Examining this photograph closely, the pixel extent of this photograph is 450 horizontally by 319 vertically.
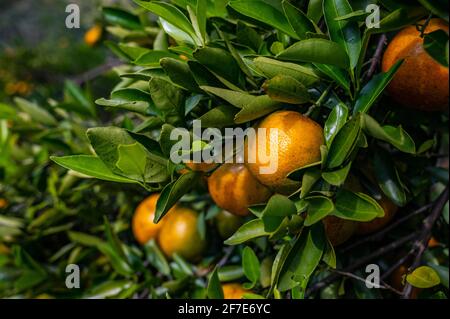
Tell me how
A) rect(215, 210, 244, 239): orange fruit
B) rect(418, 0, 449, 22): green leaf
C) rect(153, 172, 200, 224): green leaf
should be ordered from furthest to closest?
rect(215, 210, 244, 239): orange fruit < rect(153, 172, 200, 224): green leaf < rect(418, 0, 449, 22): green leaf

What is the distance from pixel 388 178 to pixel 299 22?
270 millimetres

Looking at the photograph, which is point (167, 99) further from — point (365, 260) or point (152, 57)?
point (365, 260)

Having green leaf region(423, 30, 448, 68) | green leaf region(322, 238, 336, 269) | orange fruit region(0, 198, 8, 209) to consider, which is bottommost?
orange fruit region(0, 198, 8, 209)

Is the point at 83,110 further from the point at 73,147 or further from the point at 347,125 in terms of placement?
the point at 347,125

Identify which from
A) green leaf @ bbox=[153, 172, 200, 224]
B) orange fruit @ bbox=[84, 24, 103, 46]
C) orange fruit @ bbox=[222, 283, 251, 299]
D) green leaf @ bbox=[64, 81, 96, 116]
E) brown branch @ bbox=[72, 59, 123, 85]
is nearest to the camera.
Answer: green leaf @ bbox=[153, 172, 200, 224]

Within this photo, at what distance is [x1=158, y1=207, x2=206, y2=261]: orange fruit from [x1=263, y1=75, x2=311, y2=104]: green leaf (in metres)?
0.49

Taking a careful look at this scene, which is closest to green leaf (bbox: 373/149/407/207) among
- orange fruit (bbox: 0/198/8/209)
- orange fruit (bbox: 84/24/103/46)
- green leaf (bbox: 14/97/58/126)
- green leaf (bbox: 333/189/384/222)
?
green leaf (bbox: 333/189/384/222)

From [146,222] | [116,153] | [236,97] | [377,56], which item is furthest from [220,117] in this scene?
[146,222]

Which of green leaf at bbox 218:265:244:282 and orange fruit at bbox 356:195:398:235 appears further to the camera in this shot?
green leaf at bbox 218:265:244:282

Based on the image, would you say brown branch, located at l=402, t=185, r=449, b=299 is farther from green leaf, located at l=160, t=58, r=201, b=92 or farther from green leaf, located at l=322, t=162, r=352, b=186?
green leaf, located at l=160, t=58, r=201, b=92

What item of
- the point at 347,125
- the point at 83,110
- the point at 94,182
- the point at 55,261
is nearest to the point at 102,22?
the point at 83,110

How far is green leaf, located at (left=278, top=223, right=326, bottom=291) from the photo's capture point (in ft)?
2.33

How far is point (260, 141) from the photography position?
2.31ft

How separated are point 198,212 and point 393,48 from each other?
58cm
